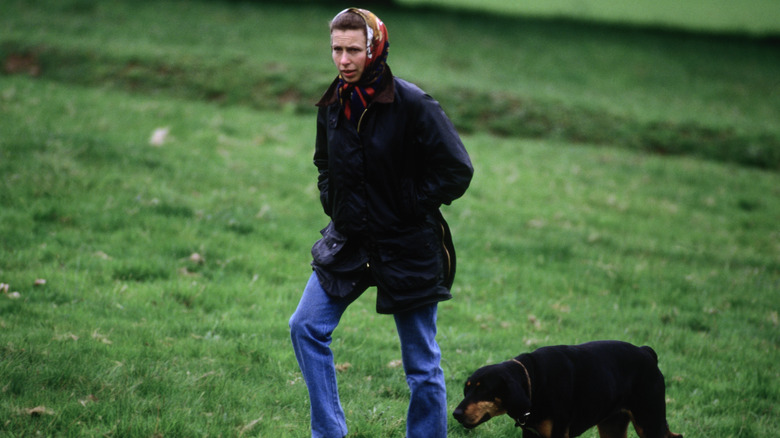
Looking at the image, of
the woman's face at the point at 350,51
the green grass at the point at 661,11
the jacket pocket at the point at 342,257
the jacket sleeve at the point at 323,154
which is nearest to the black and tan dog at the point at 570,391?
the jacket pocket at the point at 342,257

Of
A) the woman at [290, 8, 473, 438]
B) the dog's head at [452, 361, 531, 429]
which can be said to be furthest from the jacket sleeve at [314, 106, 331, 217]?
the dog's head at [452, 361, 531, 429]

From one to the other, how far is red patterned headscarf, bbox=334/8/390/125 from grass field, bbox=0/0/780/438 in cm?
221

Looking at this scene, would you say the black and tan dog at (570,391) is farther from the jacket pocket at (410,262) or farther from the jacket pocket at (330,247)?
the jacket pocket at (330,247)

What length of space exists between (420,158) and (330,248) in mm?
727

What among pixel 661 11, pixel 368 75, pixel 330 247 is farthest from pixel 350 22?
pixel 661 11

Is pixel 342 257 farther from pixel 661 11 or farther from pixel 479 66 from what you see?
pixel 661 11

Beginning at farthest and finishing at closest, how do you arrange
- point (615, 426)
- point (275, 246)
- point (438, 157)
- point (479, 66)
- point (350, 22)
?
1. point (479, 66)
2. point (275, 246)
3. point (615, 426)
4. point (438, 157)
5. point (350, 22)

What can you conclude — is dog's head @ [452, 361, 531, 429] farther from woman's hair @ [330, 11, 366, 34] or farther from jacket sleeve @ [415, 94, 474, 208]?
woman's hair @ [330, 11, 366, 34]

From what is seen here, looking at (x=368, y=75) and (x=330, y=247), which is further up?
(x=368, y=75)

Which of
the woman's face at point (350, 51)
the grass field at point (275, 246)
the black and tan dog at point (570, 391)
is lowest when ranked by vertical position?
the grass field at point (275, 246)

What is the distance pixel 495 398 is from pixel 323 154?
1.74 metres

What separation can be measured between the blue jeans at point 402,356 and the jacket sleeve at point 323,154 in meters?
0.51

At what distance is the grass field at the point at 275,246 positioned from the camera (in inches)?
210

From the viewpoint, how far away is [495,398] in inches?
159
